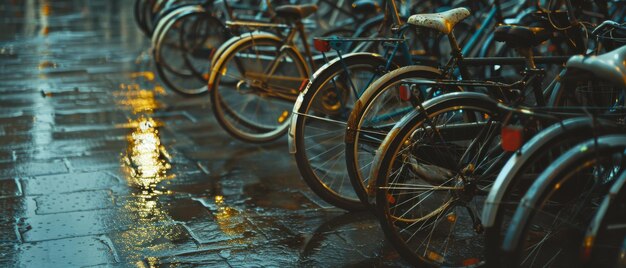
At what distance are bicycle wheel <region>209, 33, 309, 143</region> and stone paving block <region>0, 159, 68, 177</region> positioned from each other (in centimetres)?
128

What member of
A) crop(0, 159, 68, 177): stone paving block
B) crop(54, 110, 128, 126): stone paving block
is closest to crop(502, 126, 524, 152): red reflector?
crop(0, 159, 68, 177): stone paving block

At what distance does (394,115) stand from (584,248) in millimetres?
2111

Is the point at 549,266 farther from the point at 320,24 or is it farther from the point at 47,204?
the point at 320,24

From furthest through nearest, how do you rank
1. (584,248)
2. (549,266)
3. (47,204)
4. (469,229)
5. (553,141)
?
1. (47,204)
2. (469,229)
3. (549,266)
4. (553,141)
5. (584,248)

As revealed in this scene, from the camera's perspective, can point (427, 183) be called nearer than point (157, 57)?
Yes

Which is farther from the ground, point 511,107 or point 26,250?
point 511,107

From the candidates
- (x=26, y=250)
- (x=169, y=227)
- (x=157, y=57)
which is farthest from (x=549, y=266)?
(x=157, y=57)

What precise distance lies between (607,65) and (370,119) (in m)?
1.73

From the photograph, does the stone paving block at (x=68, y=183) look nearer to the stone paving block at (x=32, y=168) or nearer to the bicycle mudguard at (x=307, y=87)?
the stone paving block at (x=32, y=168)

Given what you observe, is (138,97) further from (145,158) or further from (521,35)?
(521,35)

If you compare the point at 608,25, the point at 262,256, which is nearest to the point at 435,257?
the point at 262,256

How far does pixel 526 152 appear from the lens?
143 inches

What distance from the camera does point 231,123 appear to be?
24.3 feet

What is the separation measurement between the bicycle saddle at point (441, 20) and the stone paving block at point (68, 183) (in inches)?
95.1
